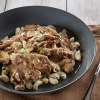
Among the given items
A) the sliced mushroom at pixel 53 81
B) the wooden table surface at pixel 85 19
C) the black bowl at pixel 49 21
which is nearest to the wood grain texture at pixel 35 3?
the wooden table surface at pixel 85 19

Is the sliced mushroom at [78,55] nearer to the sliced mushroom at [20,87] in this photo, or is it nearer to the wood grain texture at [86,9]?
the sliced mushroom at [20,87]

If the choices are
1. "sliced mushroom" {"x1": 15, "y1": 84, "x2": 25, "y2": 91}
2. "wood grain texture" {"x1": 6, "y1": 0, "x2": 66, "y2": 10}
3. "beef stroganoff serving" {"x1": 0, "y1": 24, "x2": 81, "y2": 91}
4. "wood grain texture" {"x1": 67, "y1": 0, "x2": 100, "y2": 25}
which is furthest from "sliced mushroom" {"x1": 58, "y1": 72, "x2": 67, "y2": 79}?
"wood grain texture" {"x1": 6, "y1": 0, "x2": 66, "y2": 10}

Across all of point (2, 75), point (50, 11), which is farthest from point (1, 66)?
point (50, 11)

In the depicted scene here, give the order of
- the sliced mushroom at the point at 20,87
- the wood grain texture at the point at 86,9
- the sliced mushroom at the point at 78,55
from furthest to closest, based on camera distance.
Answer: the wood grain texture at the point at 86,9 < the sliced mushroom at the point at 78,55 < the sliced mushroom at the point at 20,87

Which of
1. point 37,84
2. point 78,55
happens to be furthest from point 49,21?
point 37,84

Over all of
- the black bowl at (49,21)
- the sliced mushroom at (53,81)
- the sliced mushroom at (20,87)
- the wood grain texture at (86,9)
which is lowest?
the sliced mushroom at (20,87)

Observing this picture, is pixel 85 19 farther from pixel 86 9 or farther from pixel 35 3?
pixel 35 3

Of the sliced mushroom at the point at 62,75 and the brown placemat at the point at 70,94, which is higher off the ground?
the sliced mushroom at the point at 62,75
